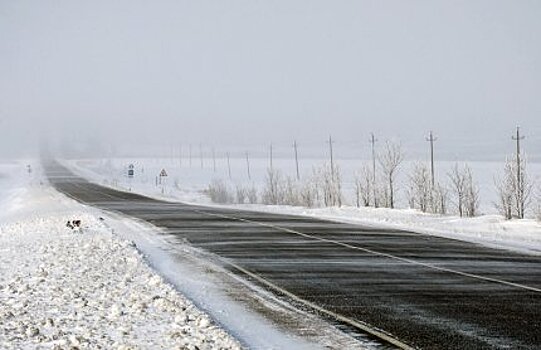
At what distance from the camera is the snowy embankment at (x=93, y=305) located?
27.4ft

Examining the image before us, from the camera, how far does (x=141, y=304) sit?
416 inches

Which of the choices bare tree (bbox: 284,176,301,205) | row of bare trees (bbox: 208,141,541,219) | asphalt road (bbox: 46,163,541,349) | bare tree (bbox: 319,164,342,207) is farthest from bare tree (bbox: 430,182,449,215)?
asphalt road (bbox: 46,163,541,349)

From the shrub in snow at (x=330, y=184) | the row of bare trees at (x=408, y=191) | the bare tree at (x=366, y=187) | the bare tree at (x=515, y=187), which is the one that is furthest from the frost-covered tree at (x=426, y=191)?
the shrub in snow at (x=330, y=184)

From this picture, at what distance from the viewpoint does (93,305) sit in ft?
34.5

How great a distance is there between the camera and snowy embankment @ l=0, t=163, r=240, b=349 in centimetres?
836

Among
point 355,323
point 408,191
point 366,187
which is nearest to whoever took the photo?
point 355,323

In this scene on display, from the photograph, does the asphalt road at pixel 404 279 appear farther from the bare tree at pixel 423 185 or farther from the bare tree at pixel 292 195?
the bare tree at pixel 292 195

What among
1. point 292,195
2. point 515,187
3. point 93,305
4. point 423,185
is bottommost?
point 292,195

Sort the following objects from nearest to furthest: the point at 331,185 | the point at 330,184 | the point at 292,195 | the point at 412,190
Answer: the point at 412,190 → the point at 331,185 → the point at 330,184 → the point at 292,195

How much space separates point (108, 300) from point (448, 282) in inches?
262

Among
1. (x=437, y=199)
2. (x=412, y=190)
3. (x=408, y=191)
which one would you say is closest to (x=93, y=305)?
(x=437, y=199)

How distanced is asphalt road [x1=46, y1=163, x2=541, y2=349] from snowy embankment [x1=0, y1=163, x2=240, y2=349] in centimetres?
239

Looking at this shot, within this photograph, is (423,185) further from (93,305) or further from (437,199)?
(93,305)

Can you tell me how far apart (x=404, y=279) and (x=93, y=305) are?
642cm
